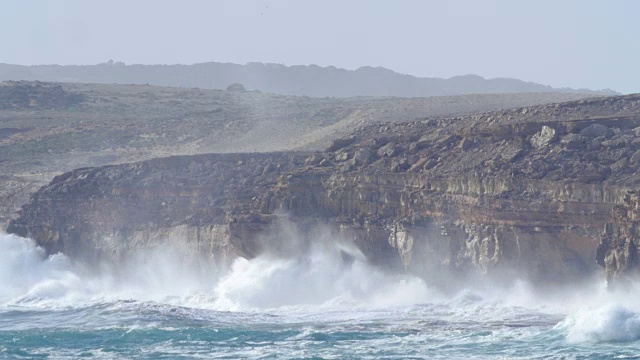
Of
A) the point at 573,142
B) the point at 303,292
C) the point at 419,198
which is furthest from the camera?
the point at 303,292

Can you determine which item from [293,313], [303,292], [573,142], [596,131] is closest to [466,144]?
[573,142]

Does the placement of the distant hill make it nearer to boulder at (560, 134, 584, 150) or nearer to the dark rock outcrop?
the dark rock outcrop

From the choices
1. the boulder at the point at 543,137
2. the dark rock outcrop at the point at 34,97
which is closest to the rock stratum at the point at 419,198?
the boulder at the point at 543,137

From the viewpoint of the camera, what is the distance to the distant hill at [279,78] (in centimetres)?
12125

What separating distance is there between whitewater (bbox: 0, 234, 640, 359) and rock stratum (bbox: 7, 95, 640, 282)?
0.58 meters

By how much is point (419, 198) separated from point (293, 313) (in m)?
3.97

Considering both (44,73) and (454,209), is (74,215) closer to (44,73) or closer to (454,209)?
(454,209)

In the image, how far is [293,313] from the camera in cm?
3431

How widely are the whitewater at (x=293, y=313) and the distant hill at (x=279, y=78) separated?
79037 mm

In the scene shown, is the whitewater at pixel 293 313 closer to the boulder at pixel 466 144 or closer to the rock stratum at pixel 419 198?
the rock stratum at pixel 419 198

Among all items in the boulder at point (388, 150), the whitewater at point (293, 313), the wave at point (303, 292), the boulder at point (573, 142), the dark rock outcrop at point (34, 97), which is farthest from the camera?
the dark rock outcrop at point (34, 97)

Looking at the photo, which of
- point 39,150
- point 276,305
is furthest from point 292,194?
point 39,150

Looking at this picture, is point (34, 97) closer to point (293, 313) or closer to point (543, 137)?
point (293, 313)

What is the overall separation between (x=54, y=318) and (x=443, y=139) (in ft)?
34.6
